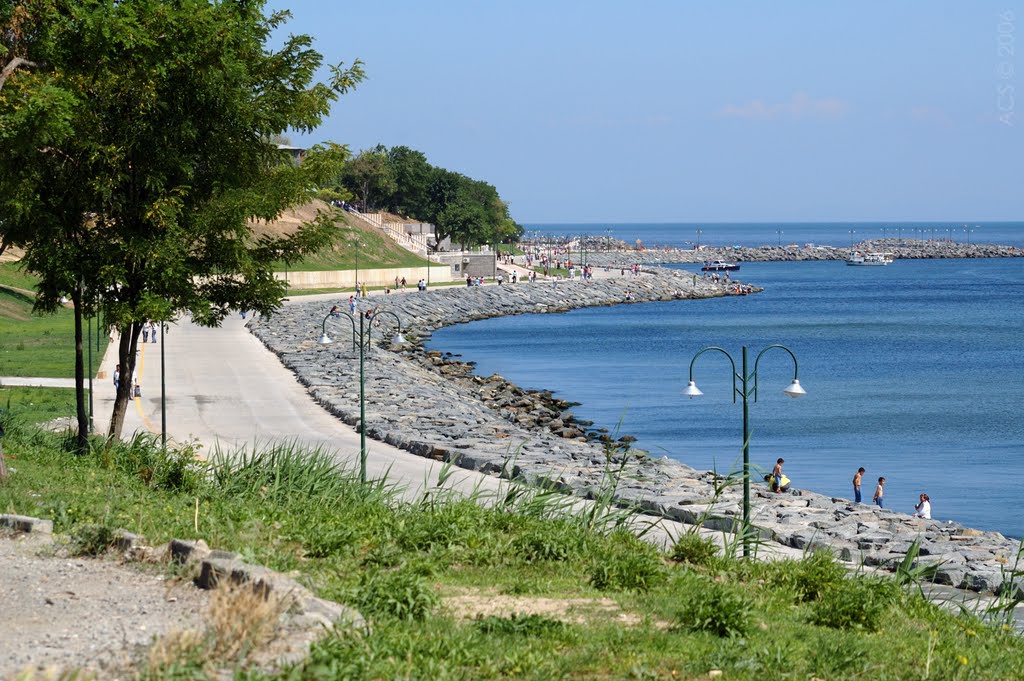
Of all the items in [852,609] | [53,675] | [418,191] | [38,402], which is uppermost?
[418,191]

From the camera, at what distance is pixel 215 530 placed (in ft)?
39.2

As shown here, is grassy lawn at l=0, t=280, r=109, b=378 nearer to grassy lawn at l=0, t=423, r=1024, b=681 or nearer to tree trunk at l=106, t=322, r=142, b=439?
tree trunk at l=106, t=322, r=142, b=439

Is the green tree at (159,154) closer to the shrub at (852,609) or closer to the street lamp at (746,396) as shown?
the street lamp at (746,396)

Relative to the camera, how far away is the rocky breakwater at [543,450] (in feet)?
77.0

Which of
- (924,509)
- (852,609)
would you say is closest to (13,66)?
(852,609)

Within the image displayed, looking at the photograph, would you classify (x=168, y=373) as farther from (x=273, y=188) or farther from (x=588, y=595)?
(x=588, y=595)

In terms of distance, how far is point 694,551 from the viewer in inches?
524

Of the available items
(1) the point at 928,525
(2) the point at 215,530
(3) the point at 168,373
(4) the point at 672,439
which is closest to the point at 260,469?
(2) the point at 215,530

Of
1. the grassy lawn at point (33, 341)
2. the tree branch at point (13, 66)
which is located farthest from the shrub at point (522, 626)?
the grassy lawn at point (33, 341)

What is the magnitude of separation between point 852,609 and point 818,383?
54.5 metres

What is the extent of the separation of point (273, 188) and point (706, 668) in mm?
14502

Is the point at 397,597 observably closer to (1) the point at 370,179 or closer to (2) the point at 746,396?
(2) the point at 746,396

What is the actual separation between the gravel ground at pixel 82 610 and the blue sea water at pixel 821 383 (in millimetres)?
8739

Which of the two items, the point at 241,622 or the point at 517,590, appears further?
the point at 517,590
